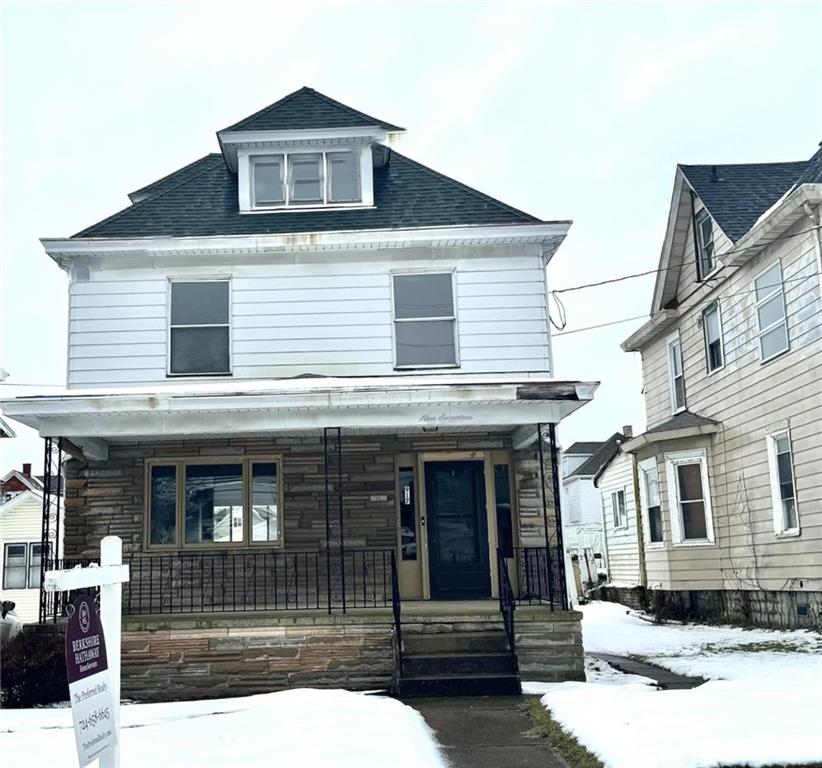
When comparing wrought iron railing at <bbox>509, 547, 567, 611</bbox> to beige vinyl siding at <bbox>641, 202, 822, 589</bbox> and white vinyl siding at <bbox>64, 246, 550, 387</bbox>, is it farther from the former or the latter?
beige vinyl siding at <bbox>641, 202, 822, 589</bbox>

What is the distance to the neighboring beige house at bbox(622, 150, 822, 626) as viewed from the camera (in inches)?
551

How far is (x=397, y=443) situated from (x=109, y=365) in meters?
4.04

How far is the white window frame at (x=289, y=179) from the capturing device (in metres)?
14.1

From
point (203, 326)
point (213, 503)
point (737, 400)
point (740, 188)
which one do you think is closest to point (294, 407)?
point (213, 503)

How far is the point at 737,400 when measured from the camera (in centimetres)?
1658

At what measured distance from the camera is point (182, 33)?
47.1 feet

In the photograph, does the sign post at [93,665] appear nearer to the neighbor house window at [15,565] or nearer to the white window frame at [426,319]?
the white window frame at [426,319]

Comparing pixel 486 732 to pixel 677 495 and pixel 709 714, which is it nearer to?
pixel 709 714

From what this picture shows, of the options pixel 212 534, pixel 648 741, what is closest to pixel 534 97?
pixel 212 534

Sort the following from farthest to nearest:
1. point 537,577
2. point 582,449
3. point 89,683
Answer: point 582,449
point 537,577
point 89,683

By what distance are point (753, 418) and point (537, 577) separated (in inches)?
223

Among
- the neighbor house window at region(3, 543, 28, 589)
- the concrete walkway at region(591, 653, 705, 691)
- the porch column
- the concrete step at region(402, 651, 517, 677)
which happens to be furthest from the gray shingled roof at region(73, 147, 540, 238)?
the neighbor house window at region(3, 543, 28, 589)


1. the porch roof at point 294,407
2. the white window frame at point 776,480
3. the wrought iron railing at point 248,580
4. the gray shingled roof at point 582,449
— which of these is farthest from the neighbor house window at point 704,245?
the gray shingled roof at point 582,449

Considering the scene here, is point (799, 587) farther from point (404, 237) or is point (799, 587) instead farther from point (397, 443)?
point (404, 237)
